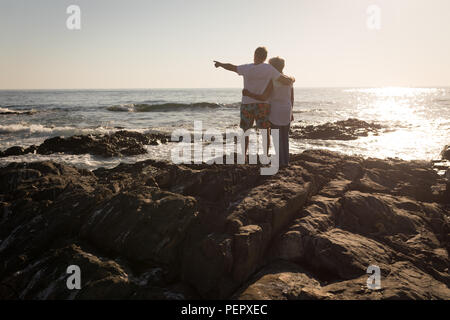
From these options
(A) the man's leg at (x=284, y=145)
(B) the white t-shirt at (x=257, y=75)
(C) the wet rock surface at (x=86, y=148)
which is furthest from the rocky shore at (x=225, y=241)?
(C) the wet rock surface at (x=86, y=148)

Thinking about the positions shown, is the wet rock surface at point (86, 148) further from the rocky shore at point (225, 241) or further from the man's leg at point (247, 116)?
the man's leg at point (247, 116)

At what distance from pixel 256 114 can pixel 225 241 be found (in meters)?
2.69

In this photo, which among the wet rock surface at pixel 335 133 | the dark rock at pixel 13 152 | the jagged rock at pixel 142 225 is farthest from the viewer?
the wet rock surface at pixel 335 133

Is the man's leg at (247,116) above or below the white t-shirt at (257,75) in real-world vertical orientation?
below

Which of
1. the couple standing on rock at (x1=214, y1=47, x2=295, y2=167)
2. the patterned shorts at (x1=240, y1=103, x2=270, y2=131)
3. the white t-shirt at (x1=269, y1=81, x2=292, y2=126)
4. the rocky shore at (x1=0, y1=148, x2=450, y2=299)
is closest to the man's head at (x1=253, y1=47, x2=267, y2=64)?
the couple standing on rock at (x1=214, y1=47, x2=295, y2=167)

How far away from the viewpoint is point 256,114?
536 cm

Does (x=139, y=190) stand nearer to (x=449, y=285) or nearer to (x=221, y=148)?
(x=449, y=285)

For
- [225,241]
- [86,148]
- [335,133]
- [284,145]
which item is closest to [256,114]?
[284,145]

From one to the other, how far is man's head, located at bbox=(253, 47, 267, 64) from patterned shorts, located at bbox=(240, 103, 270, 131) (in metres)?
0.72

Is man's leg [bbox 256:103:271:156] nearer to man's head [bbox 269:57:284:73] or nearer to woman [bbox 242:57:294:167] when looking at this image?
woman [bbox 242:57:294:167]

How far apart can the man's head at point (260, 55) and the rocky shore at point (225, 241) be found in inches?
73.5

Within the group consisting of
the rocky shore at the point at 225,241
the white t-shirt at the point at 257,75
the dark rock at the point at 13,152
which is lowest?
the rocky shore at the point at 225,241

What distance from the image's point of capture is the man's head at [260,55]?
16.7ft

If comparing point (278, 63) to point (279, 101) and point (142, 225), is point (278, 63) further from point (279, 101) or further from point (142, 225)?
point (142, 225)
